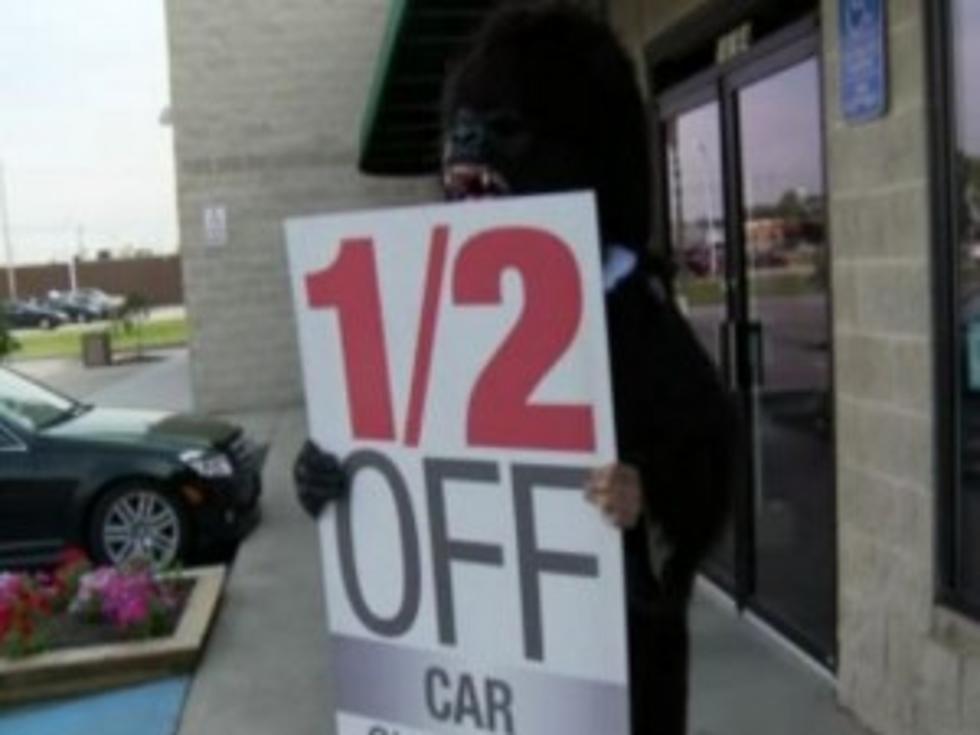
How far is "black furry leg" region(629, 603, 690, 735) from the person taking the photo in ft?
9.32

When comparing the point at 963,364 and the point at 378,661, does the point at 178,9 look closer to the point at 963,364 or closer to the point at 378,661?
the point at 963,364

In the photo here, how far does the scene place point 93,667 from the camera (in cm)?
664

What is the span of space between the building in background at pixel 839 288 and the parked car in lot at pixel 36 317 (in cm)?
5578

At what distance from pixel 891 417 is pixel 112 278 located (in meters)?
85.3

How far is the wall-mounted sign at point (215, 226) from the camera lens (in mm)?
19422

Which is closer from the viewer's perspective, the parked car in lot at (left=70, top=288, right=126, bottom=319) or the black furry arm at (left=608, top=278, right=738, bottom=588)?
the black furry arm at (left=608, top=278, right=738, bottom=588)

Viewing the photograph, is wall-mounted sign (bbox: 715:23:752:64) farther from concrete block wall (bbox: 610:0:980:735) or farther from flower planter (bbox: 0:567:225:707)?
flower planter (bbox: 0:567:225:707)

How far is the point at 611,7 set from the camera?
28.1 feet

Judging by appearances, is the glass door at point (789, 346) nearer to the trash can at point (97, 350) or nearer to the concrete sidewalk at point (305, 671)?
the concrete sidewalk at point (305, 671)

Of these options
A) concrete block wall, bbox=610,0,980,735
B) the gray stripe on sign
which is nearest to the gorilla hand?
the gray stripe on sign

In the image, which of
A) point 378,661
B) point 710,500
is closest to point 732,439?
point 710,500

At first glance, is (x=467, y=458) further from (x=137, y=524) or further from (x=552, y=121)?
(x=137, y=524)

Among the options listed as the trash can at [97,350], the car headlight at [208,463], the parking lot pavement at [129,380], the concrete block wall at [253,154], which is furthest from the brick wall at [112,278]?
the car headlight at [208,463]

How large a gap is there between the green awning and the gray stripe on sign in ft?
12.4
